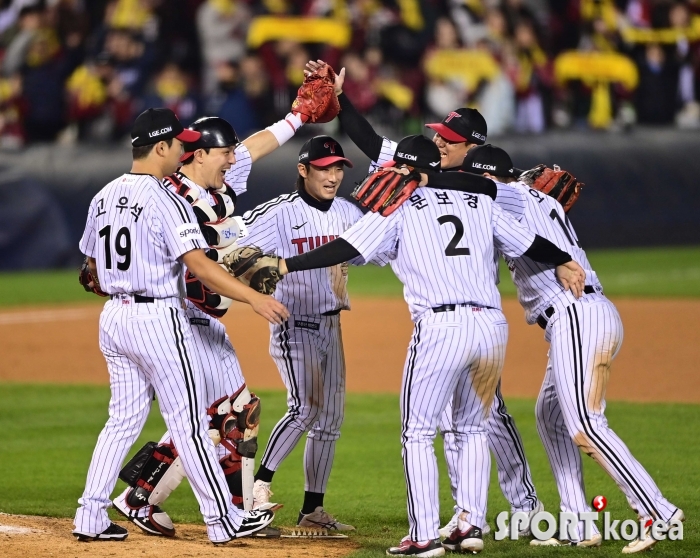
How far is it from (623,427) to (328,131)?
10145mm

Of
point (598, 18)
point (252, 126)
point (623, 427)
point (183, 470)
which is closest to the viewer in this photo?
point (183, 470)

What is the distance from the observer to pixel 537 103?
1864 centimetres

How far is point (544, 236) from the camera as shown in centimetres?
520

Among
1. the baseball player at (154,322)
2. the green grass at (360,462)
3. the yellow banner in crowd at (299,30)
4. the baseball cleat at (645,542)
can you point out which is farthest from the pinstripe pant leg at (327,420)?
the yellow banner in crowd at (299,30)

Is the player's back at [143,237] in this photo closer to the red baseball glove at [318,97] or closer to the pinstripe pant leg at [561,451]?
the red baseball glove at [318,97]

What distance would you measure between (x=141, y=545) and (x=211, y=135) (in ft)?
6.33

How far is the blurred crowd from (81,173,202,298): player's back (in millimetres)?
12163

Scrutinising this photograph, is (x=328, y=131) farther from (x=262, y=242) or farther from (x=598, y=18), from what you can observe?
(x=262, y=242)

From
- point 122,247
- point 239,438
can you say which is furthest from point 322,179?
point 239,438

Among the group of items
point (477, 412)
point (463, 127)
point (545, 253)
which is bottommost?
point (477, 412)

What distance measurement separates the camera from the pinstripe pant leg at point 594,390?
482 centimetres

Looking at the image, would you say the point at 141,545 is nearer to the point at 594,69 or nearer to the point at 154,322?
the point at 154,322

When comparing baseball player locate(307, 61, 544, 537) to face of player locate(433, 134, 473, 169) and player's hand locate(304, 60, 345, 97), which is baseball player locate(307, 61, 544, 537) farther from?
player's hand locate(304, 60, 345, 97)

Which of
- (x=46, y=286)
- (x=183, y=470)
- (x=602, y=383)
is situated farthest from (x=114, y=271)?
(x=46, y=286)
